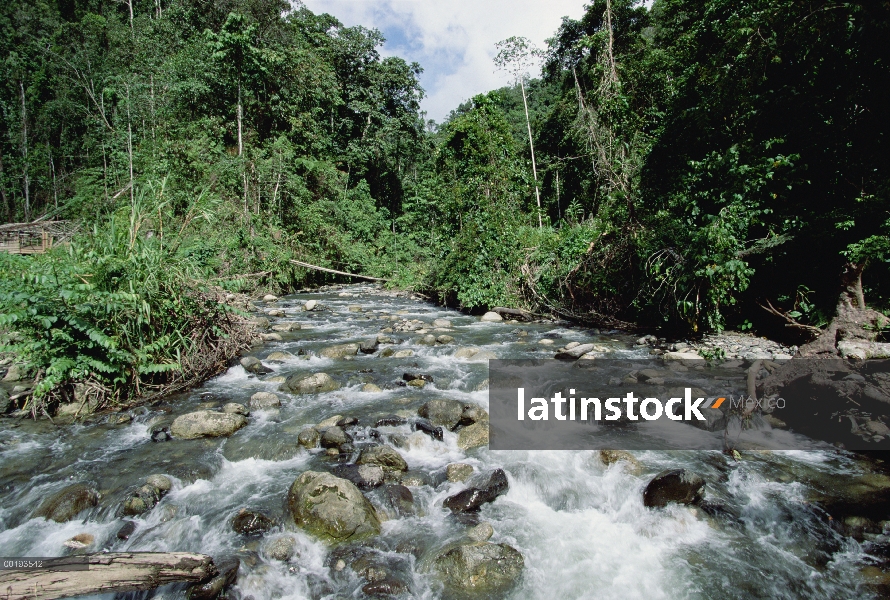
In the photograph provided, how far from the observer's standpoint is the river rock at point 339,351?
8.55 meters

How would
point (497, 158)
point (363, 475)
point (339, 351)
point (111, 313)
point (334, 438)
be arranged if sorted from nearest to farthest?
point (363, 475) < point (334, 438) < point (111, 313) < point (339, 351) < point (497, 158)

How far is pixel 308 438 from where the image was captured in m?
5.16

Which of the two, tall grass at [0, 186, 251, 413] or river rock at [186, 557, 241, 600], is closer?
river rock at [186, 557, 241, 600]

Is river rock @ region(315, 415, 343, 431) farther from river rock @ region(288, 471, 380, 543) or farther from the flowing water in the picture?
river rock @ region(288, 471, 380, 543)

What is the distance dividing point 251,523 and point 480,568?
1.81m

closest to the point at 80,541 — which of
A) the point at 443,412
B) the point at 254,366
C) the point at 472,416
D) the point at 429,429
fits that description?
the point at 429,429

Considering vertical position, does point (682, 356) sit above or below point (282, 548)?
above

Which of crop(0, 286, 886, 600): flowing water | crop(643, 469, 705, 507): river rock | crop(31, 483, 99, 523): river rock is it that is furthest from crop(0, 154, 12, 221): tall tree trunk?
crop(643, 469, 705, 507): river rock

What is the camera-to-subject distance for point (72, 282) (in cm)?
529

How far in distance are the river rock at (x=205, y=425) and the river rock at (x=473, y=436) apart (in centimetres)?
249

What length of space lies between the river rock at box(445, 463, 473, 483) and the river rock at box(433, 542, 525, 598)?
37.2 inches

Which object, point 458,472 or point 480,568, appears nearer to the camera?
point 480,568

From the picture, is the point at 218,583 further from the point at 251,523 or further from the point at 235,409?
the point at 235,409

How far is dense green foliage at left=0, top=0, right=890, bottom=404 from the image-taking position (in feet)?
22.6
